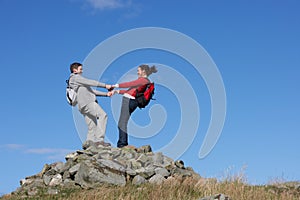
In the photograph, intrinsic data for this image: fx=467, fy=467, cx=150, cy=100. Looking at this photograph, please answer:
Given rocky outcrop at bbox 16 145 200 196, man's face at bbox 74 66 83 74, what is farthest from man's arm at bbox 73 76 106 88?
rocky outcrop at bbox 16 145 200 196

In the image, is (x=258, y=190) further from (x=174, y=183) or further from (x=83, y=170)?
(x=83, y=170)

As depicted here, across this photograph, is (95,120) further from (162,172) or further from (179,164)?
(179,164)

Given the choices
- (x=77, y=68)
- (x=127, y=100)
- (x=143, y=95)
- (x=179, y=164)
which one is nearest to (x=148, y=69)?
(x=143, y=95)

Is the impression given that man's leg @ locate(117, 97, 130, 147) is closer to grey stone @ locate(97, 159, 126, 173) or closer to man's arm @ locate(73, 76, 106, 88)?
man's arm @ locate(73, 76, 106, 88)

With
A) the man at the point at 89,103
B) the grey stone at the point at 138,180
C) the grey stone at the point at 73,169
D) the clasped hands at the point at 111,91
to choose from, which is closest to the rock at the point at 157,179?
the grey stone at the point at 138,180

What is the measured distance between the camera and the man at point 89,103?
16517 millimetres

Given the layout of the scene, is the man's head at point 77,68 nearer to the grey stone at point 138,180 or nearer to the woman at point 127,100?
the woman at point 127,100

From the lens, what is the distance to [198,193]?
45.5 ft

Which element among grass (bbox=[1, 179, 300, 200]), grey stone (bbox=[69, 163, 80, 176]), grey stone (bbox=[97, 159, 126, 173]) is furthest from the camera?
grey stone (bbox=[69, 163, 80, 176])

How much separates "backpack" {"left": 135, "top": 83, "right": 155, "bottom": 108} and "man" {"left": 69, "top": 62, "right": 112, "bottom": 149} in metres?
1.01

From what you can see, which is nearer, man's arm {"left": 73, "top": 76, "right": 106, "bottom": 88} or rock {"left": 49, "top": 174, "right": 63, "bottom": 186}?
rock {"left": 49, "top": 174, "right": 63, "bottom": 186}

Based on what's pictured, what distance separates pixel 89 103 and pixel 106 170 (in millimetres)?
2672

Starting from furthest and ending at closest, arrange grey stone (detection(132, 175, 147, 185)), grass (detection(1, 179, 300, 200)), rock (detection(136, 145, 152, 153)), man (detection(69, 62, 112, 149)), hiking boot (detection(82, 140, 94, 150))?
1. rock (detection(136, 145, 152, 153))
2. hiking boot (detection(82, 140, 94, 150))
3. man (detection(69, 62, 112, 149))
4. grey stone (detection(132, 175, 147, 185))
5. grass (detection(1, 179, 300, 200))

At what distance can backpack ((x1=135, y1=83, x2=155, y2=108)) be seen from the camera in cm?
1645
